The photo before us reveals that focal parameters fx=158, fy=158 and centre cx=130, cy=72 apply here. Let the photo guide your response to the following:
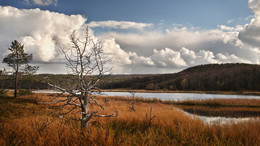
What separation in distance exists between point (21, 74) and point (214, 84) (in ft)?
340

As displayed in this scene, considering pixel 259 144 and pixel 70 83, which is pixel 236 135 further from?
pixel 70 83

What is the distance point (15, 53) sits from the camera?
2481 centimetres

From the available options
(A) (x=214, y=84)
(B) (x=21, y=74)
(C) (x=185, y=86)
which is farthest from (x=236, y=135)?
(C) (x=185, y=86)

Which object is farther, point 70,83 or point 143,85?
point 143,85

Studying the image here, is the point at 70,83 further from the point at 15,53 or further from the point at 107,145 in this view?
the point at 15,53

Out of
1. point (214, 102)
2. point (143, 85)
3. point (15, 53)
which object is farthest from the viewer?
point (143, 85)

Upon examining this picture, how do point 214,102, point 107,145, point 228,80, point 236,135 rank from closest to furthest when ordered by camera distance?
point 107,145, point 236,135, point 214,102, point 228,80

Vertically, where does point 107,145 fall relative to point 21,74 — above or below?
below

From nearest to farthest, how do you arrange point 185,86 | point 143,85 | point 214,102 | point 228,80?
point 214,102 < point 228,80 < point 185,86 < point 143,85

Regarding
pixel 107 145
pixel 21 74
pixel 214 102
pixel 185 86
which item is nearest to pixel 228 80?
pixel 185 86

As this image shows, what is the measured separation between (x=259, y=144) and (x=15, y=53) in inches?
1185

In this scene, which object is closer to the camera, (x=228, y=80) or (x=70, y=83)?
(x=70, y=83)

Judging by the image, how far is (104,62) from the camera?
17.3 feet

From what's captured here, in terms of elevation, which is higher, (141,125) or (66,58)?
(66,58)
